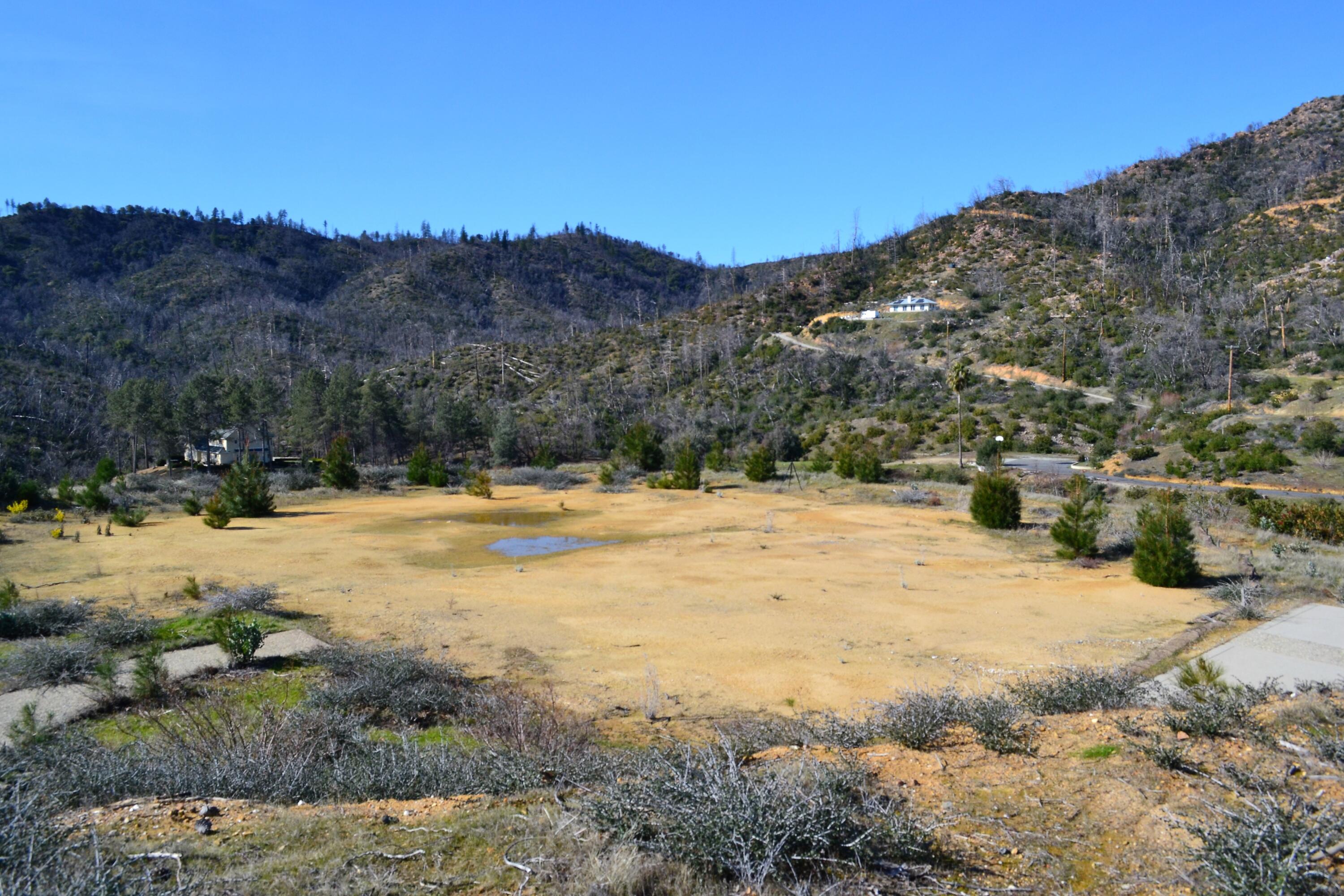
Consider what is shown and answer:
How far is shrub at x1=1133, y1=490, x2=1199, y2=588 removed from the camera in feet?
45.9

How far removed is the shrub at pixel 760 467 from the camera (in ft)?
122

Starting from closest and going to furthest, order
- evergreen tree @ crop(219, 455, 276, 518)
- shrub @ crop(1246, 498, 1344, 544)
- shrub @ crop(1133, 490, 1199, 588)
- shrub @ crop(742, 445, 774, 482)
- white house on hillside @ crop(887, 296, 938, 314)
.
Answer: shrub @ crop(1133, 490, 1199, 588), shrub @ crop(1246, 498, 1344, 544), evergreen tree @ crop(219, 455, 276, 518), shrub @ crop(742, 445, 774, 482), white house on hillside @ crop(887, 296, 938, 314)

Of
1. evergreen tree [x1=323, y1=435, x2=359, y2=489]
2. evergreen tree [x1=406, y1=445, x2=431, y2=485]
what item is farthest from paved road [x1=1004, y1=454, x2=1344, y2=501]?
evergreen tree [x1=323, y1=435, x2=359, y2=489]

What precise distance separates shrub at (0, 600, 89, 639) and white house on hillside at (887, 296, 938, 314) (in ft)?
211

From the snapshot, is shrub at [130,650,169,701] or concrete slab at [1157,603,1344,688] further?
concrete slab at [1157,603,1344,688]

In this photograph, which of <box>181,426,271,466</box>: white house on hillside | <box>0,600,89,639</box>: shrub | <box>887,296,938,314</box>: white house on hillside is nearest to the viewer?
<box>0,600,89,639</box>: shrub

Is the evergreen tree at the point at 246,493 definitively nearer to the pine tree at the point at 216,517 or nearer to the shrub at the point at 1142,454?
the pine tree at the point at 216,517

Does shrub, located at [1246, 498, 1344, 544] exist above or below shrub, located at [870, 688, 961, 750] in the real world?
below

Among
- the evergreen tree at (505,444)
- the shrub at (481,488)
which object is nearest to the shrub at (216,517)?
the shrub at (481,488)

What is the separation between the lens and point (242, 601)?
12688mm

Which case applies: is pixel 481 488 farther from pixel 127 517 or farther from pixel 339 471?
pixel 127 517

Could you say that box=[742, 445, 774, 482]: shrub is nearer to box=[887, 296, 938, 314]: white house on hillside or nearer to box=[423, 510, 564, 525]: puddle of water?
box=[423, 510, 564, 525]: puddle of water

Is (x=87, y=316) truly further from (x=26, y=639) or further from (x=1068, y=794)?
(x=1068, y=794)

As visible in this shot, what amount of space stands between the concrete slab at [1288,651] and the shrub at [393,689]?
7818 mm
